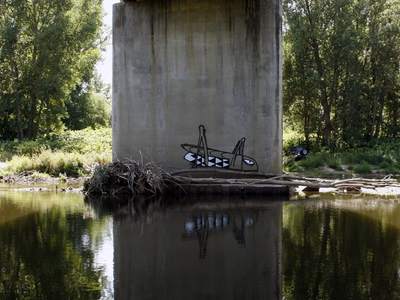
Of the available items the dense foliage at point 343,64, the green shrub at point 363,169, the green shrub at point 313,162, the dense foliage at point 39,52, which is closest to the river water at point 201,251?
the green shrub at point 363,169

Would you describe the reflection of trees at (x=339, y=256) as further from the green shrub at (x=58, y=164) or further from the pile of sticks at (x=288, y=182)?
the green shrub at (x=58, y=164)

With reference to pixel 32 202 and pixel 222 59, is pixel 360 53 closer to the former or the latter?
pixel 222 59

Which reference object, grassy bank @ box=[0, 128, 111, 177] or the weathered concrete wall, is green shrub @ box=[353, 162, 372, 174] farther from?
grassy bank @ box=[0, 128, 111, 177]

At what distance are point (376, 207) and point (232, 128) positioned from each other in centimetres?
585

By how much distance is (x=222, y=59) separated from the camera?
800 inches

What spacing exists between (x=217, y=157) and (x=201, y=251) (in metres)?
9.72

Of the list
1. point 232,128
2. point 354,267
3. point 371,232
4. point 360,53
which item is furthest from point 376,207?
point 360,53

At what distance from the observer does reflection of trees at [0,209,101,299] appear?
8062mm

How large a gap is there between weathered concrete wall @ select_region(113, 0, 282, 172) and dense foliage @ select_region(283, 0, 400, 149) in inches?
494

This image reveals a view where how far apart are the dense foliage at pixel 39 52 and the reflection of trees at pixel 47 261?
26.0 metres

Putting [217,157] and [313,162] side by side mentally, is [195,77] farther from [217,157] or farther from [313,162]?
[313,162]

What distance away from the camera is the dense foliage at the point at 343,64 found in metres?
32.0

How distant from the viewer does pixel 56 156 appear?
88.2 feet

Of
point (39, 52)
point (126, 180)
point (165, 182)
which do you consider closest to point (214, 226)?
point (165, 182)
